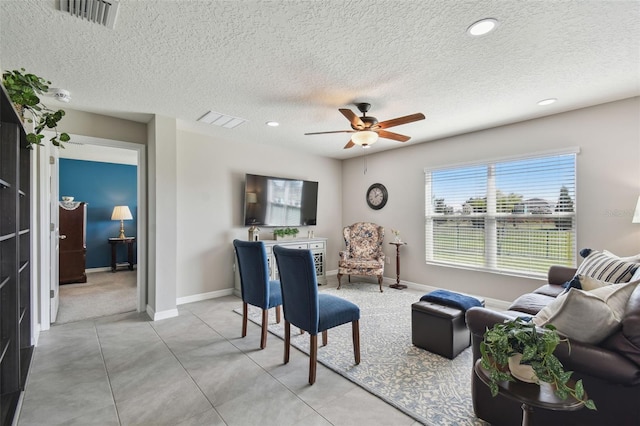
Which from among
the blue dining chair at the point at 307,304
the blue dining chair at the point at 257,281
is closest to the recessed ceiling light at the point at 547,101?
the blue dining chair at the point at 307,304

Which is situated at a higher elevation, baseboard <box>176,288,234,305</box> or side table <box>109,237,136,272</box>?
side table <box>109,237,136,272</box>

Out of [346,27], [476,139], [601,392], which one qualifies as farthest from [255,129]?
[601,392]

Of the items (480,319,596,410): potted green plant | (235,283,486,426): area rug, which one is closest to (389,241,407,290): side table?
(235,283,486,426): area rug

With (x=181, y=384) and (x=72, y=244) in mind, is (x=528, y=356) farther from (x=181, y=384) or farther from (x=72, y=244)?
(x=72, y=244)

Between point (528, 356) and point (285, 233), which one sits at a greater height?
point (285, 233)

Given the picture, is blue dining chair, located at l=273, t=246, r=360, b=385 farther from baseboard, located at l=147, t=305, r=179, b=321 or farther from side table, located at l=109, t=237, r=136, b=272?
side table, located at l=109, t=237, r=136, b=272

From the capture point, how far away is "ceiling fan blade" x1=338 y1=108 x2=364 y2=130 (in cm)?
283

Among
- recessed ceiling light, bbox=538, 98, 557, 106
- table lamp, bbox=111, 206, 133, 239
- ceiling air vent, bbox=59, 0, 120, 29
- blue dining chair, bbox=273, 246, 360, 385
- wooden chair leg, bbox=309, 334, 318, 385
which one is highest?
recessed ceiling light, bbox=538, 98, 557, 106

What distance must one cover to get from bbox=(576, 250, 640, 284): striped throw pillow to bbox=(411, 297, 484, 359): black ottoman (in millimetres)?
1177

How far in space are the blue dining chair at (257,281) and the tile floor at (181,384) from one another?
376 mm

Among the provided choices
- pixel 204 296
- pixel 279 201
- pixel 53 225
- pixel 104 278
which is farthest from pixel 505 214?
pixel 104 278

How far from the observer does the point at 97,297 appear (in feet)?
15.3

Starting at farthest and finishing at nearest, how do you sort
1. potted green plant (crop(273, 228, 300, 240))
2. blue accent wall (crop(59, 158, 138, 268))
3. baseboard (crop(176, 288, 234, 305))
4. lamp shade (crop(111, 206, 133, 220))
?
lamp shade (crop(111, 206, 133, 220))
blue accent wall (crop(59, 158, 138, 268))
potted green plant (crop(273, 228, 300, 240))
baseboard (crop(176, 288, 234, 305))

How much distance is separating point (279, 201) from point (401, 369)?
3.51 m
